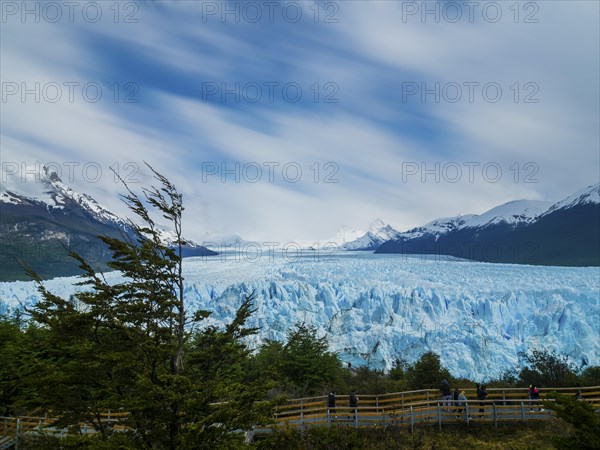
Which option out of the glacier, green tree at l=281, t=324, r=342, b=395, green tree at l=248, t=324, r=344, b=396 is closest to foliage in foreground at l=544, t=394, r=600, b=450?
green tree at l=248, t=324, r=344, b=396

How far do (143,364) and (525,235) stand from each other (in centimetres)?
12598

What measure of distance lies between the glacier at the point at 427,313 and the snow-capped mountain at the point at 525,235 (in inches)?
2295

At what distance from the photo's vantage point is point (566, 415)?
8.39 m

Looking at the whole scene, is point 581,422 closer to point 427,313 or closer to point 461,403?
point 461,403

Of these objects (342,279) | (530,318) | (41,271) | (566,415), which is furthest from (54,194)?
(566,415)

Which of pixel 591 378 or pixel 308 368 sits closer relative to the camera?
pixel 591 378

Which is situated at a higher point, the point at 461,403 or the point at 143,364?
the point at 143,364

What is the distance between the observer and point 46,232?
139625 millimetres

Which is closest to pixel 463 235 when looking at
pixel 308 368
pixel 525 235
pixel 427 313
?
pixel 525 235

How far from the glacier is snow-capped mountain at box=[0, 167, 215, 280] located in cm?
2707

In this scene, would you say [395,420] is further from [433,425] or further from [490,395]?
[490,395]

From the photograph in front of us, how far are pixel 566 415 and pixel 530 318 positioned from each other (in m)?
28.1

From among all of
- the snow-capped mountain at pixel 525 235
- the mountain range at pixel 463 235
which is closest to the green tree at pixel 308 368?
the mountain range at pixel 463 235

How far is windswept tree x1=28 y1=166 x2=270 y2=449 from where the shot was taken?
26.8 feet
